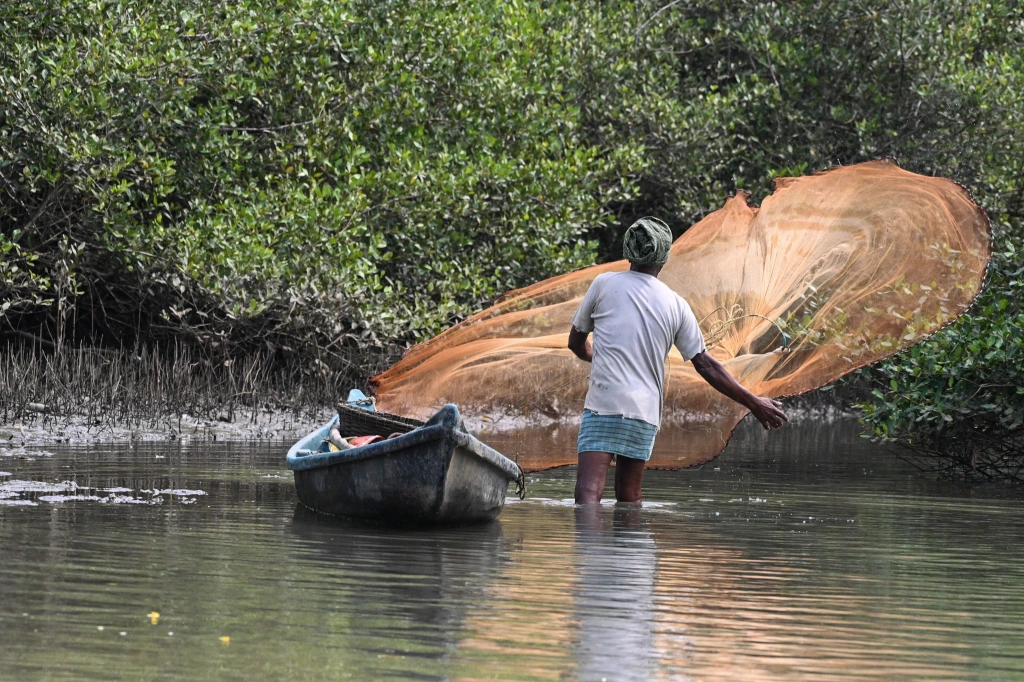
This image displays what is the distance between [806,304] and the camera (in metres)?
8.14

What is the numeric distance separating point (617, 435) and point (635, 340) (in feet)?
1.63

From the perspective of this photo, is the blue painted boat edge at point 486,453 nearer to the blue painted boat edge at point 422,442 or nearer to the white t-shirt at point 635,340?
the blue painted boat edge at point 422,442

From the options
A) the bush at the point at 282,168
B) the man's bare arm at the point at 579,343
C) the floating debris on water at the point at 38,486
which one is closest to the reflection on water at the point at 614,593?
the man's bare arm at the point at 579,343

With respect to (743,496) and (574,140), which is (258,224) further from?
(743,496)

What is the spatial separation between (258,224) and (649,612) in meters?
10.2

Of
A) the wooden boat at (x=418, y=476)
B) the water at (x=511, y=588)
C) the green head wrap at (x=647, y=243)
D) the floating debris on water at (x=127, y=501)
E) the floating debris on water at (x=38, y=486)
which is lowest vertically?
the water at (x=511, y=588)

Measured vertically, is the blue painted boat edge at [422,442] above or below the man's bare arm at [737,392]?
below

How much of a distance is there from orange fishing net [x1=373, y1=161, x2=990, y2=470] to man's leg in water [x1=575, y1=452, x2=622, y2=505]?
820 millimetres

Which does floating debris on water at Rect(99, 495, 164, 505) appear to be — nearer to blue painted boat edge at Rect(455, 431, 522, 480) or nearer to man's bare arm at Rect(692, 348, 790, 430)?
blue painted boat edge at Rect(455, 431, 522, 480)

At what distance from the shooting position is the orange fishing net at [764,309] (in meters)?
7.92

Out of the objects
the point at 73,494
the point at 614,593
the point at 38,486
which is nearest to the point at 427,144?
the point at 38,486

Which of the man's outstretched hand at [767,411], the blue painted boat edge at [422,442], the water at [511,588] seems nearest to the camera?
the water at [511,588]

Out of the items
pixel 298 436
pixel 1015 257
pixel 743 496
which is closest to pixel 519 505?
pixel 743 496

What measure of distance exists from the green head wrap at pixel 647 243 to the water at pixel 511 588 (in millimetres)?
1356
